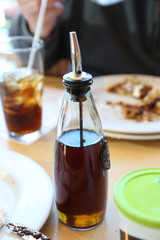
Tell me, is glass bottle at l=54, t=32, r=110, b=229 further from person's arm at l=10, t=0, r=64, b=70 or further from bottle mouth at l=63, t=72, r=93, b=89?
person's arm at l=10, t=0, r=64, b=70

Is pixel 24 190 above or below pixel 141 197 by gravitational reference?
below

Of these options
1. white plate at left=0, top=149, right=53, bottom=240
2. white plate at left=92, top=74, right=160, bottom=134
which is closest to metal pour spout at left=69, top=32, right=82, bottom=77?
white plate at left=0, top=149, right=53, bottom=240

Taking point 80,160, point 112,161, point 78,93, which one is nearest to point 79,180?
point 80,160

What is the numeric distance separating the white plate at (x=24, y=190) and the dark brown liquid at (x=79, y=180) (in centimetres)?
4

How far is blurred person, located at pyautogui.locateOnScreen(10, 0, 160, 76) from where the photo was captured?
63.2 inches

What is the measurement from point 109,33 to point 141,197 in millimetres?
1320

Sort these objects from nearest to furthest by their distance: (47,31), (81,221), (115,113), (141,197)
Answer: (141,197), (81,221), (115,113), (47,31)

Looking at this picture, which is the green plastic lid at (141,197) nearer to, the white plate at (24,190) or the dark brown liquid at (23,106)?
the white plate at (24,190)

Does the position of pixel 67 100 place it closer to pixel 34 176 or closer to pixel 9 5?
pixel 34 176

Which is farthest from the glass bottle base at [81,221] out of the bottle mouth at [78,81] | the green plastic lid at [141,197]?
the bottle mouth at [78,81]

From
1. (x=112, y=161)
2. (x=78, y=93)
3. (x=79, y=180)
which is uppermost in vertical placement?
(x=78, y=93)

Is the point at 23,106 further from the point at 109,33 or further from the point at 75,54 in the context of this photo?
the point at 109,33

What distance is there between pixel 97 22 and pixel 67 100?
1.21 metres

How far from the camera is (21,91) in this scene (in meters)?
0.92
